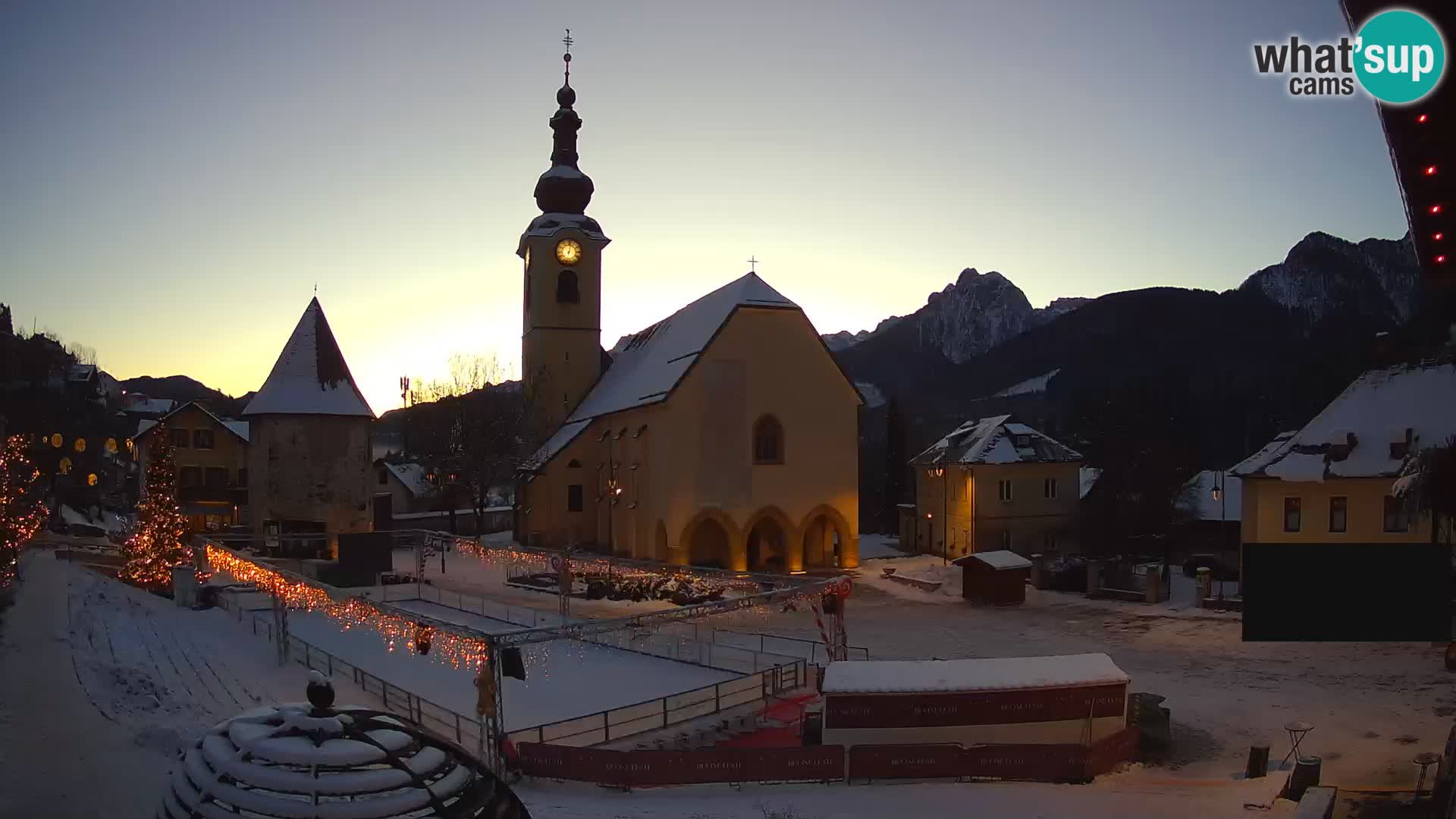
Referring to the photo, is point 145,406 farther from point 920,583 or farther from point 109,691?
point 109,691

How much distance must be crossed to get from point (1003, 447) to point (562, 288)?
25989 millimetres

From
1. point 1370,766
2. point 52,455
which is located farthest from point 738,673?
point 52,455

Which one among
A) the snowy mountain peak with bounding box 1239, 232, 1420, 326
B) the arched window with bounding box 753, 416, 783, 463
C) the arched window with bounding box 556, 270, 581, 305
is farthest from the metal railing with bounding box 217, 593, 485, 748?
the snowy mountain peak with bounding box 1239, 232, 1420, 326

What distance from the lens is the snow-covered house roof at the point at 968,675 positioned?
15.4 meters

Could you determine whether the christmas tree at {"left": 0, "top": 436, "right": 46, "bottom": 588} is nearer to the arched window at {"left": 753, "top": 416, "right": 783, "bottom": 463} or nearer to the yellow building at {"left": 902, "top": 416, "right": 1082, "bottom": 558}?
the arched window at {"left": 753, "top": 416, "right": 783, "bottom": 463}

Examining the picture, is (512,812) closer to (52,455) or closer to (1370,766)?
(1370,766)

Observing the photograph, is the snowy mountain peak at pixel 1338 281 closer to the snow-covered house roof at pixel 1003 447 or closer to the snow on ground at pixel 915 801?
the snow-covered house roof at pixel 1003 447

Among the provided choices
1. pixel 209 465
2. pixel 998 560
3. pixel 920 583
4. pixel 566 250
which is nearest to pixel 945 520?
pixel 920 583

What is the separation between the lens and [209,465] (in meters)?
54.3

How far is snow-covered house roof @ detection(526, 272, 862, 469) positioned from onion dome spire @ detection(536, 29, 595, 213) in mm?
8534

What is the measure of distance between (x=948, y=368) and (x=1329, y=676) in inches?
4895

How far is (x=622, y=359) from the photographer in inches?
2128

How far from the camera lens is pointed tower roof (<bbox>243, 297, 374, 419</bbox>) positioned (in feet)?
129

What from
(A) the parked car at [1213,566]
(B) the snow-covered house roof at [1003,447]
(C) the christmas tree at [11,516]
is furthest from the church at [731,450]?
(C) the christmas tree at [11,516]
